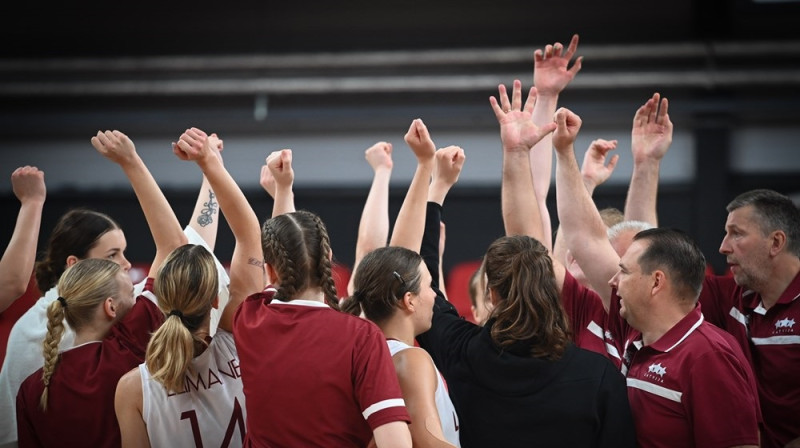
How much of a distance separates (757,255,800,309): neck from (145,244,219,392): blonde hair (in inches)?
91.4

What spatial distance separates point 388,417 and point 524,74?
23.4 feet

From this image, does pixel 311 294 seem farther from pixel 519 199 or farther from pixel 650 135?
pixel 650 135

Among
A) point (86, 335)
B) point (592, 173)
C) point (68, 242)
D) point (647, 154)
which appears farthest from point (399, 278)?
point (592, 173)

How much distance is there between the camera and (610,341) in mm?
3838

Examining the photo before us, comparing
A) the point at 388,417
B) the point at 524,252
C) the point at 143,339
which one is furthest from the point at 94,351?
the point at 524,252

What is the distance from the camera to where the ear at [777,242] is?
3.80 metres

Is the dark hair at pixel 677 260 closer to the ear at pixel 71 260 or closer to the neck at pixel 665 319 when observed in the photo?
the neck at pixel 665 319

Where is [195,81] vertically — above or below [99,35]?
below

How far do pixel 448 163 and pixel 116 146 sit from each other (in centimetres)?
145

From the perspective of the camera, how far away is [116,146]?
147 inches

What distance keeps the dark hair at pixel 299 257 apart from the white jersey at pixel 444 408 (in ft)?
0.84

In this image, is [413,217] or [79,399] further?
[413,217]

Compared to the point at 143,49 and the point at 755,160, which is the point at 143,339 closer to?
the point at 143,49

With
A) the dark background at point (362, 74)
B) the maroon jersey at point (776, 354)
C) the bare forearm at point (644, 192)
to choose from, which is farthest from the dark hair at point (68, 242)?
the dark background at point (362, 74)
